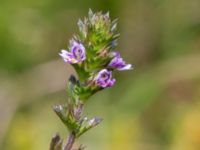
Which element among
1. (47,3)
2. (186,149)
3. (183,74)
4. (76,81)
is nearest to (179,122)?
(186,149)

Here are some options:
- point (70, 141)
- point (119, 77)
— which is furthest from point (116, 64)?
point (119, 77)

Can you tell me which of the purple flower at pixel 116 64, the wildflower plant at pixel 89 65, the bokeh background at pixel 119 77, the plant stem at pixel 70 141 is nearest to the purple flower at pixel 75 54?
the wildflower plant at pixel 89 65

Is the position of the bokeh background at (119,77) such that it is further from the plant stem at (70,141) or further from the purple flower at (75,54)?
the plant stem at (70,141)

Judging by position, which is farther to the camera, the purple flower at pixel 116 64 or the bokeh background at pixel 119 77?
the bokeh background at pixel 119 77

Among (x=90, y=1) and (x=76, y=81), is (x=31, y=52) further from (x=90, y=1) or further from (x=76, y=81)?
(x=76, y=81)

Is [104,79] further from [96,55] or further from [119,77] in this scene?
[119,77]
